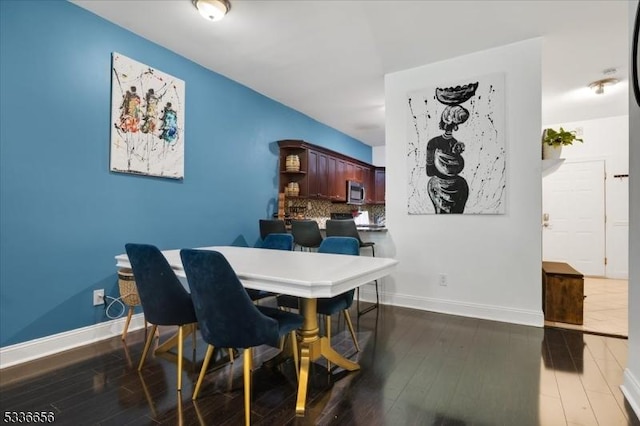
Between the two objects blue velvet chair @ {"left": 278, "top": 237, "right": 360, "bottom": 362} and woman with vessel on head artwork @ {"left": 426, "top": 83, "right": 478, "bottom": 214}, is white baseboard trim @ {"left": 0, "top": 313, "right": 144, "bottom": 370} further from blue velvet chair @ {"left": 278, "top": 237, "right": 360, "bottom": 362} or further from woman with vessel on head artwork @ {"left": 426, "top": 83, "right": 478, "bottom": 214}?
woman with vessel on head artwork @ {"left": 426, "top": 83, "right": 478, "bottom": 214}

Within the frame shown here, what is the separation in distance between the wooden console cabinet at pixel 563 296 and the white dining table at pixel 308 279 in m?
2.16

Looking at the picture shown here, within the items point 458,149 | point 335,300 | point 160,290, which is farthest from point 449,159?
point 160,290

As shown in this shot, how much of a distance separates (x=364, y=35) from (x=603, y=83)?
338 cm

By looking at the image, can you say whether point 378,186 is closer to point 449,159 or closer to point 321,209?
point 321,209

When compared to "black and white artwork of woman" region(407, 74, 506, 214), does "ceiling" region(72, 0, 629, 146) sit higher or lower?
higher

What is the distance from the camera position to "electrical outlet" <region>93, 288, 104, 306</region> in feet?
9.16

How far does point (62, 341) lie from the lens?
8.44 feet

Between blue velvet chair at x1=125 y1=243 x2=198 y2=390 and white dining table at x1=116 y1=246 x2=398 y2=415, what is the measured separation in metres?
0.20

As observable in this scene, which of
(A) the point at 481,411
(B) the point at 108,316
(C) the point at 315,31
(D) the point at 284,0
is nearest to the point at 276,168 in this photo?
(C) the point at 315,31

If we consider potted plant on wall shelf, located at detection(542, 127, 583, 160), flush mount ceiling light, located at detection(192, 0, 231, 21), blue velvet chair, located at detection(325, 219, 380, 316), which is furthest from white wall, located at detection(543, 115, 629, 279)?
flush mount ceiling light, located at detection(192, 0, 231, 21)

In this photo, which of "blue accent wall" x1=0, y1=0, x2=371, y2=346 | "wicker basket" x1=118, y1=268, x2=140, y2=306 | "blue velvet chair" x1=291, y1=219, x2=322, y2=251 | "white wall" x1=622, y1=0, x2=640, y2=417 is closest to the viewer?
"white wall" x1=622, y1=0, x2=640, y2=417

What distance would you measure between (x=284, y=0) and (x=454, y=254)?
2.96 meters

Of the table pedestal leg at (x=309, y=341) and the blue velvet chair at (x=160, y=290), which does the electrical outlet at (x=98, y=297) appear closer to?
the blue velvet chair at (x=160, y=290)

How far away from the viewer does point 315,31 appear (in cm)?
311
